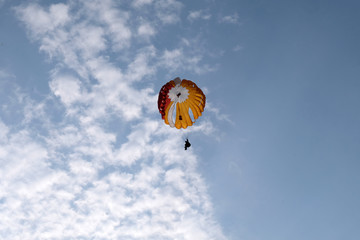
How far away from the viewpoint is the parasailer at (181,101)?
26641 mm

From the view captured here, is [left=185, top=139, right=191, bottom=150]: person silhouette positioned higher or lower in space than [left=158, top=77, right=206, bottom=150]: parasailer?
lower

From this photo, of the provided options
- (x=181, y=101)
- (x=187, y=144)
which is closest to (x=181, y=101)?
(x=181, y=101)

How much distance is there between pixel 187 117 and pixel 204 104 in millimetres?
1877

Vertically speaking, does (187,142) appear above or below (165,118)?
below

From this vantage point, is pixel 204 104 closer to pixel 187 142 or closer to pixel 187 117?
pixel 187 117

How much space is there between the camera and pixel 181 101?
27266mm

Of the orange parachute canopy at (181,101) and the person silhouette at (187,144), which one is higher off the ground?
the orange parachute canopy at (181,101)

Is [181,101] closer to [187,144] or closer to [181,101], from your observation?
[181,101]

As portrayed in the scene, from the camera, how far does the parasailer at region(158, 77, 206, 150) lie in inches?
1049

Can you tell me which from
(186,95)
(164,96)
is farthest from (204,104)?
(164,96)

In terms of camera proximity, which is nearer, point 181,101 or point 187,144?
point 187,144

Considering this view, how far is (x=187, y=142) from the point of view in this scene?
→ 26.7 m

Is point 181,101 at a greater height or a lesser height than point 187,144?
greater

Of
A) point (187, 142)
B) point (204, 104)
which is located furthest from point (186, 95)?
→ point (187, 142)
